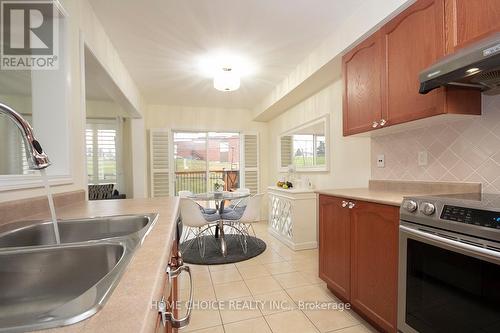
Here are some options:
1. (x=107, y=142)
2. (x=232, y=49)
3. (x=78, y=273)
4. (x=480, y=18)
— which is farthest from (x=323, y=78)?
(x=107, y=142)

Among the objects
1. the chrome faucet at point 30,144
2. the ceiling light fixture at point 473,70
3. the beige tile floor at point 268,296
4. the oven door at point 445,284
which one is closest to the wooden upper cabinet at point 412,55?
the ceiling light fixture at point 473,70

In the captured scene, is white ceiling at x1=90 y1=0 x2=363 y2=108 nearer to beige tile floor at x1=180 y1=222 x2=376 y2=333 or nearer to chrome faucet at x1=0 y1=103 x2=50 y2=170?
chrome faucet at x1=0 y1=103 x2=50 y2=170

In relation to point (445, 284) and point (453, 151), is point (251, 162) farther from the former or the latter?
point (445, 284)

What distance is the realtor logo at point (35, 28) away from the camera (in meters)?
1.43

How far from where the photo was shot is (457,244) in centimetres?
104

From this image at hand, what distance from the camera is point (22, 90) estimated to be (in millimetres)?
3492

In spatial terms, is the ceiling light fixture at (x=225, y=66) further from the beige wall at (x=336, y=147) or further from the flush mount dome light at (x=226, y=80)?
the beige wall at (x=336, y=147)

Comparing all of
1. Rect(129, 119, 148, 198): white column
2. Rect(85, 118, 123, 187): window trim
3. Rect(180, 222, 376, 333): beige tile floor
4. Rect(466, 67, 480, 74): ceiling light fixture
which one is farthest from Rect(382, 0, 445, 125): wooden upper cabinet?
Rect(85, 118, 123, 187): window trim

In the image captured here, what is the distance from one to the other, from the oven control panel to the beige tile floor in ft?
3.32

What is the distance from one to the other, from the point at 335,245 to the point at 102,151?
443cm

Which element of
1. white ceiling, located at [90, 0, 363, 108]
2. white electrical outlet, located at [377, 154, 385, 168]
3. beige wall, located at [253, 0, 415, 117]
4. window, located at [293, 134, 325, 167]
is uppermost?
white ceiling, located at [90, 0, 363, 108]

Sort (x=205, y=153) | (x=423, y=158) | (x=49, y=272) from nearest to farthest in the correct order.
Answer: (x=49, y=272) < (x=423, y=158) < (x=205, y=153)

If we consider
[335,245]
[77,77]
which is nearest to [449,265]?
[335,245]

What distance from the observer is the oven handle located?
93 centimetres
